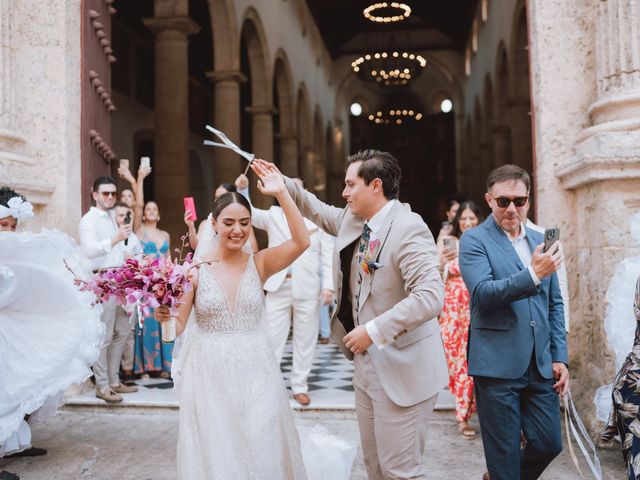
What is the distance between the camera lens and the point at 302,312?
585cm

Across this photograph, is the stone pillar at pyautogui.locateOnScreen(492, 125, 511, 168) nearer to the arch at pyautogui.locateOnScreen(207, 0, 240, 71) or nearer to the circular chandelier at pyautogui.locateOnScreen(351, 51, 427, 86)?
the circular chandelier at pyautogui.locateOnScreen(351, 51, 427, 86)

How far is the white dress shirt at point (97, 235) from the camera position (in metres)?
5.48

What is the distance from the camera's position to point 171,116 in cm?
1084

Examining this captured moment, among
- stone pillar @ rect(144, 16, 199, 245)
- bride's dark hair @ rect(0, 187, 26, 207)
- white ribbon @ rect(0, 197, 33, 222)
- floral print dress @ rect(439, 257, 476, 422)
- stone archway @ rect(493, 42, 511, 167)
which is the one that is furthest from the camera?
stone archway @ rect(493, 42, 511, 167)

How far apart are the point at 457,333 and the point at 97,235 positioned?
3272 millimetres

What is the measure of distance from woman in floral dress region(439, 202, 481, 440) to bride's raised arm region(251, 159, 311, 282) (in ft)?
7.01

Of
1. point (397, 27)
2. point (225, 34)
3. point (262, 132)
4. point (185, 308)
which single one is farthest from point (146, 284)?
point (397, 27)

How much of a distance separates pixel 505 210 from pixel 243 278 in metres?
1.36

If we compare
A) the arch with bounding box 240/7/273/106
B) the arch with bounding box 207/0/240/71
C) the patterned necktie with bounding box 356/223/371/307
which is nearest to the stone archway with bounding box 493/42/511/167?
the arch with bounding box 240/7/273/106

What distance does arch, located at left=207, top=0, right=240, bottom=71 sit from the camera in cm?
1273

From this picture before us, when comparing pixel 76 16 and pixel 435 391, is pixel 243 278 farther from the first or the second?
pixel 76 16

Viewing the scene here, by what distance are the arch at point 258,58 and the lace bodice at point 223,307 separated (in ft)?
41.3

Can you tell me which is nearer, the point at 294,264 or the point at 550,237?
the point at 550,237

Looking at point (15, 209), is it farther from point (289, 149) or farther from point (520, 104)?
point (289, 149)
